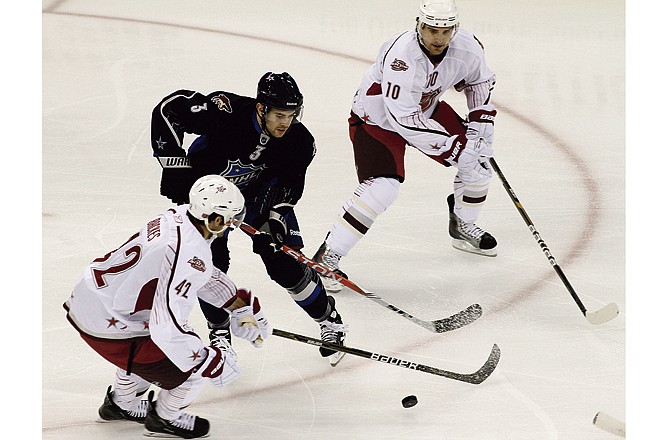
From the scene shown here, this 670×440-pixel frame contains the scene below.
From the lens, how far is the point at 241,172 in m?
3.55

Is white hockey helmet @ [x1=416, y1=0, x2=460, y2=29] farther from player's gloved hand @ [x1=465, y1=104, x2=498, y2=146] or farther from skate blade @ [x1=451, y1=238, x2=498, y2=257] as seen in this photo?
skate blade @ [x1=451, y1=238, x2=498, y2=257]

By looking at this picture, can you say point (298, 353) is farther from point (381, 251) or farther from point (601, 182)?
point (601, 182)

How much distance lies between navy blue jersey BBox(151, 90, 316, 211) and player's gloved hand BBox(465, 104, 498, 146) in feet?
2.94

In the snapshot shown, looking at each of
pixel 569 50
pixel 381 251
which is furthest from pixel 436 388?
pixel 569 50

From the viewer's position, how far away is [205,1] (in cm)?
740

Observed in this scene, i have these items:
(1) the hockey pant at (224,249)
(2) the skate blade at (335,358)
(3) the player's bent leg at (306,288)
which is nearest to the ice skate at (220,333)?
(1) the hockey pant at (224,249)

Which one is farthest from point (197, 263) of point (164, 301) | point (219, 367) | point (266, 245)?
point (266, 245)

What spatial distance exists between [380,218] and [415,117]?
2.54ft

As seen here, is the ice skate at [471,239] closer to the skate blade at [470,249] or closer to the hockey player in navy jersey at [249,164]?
the skate blade at [470,249]

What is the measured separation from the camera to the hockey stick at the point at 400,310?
351cm

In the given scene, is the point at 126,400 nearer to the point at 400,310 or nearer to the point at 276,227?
the point at 276,227

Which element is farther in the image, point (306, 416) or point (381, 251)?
point (381, 251)

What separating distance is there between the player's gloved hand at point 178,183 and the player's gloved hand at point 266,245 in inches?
10.1

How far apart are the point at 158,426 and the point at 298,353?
2.25 ft
